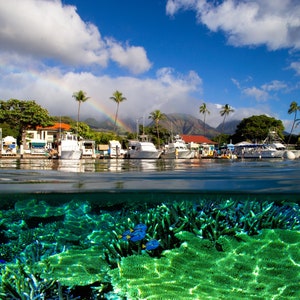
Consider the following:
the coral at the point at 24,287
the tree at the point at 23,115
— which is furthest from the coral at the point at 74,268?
the tree at the point at 23,115

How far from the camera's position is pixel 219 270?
4.79 m

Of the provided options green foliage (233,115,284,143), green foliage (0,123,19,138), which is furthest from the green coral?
green foliage (233,115,284,143)

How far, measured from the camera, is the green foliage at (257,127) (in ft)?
276

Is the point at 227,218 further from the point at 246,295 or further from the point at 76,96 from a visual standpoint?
the point at 76,96

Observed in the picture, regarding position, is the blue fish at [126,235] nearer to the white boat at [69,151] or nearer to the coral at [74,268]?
the coral at [74,268]

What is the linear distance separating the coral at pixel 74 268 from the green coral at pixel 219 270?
1.13 ft

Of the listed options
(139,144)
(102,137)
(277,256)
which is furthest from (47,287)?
(102,137)

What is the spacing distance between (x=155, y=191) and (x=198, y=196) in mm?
1225

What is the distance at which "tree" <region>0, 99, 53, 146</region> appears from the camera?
5832 cm

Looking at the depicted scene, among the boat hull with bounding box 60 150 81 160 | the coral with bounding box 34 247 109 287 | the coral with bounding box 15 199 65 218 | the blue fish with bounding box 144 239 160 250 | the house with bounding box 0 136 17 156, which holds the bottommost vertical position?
the coral with bounding box 34 247 109 287

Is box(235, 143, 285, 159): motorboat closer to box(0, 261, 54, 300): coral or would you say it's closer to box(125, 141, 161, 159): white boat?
box(125, 141, 161, 159): white boat

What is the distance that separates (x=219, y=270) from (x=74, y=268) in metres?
2.04

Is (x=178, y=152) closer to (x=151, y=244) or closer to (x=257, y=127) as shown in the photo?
(x=257, y=127)

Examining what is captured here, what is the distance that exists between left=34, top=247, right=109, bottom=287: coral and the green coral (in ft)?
1.13
